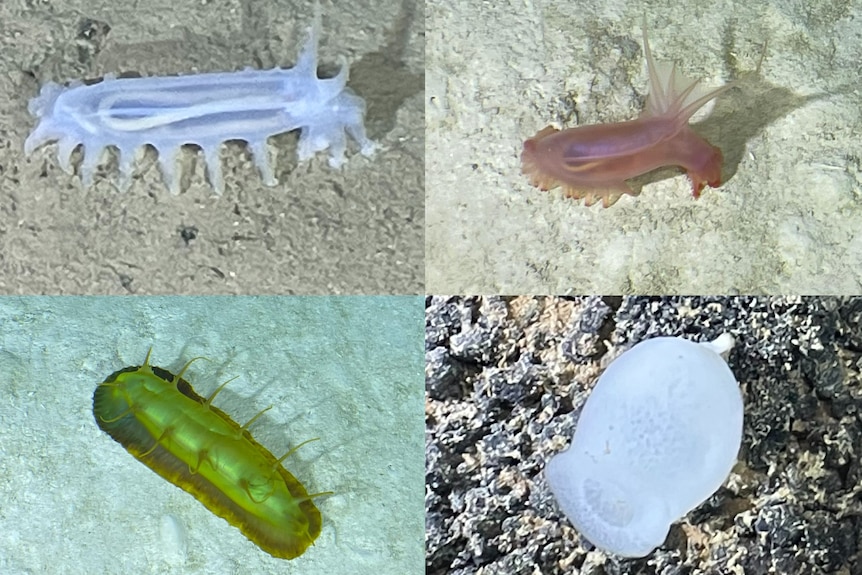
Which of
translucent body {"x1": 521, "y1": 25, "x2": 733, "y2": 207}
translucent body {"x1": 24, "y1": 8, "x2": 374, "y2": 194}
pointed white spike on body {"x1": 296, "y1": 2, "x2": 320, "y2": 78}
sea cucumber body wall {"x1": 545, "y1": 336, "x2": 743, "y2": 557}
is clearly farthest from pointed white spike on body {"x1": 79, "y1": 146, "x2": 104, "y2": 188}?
sea cucumber body wall {"x1": 545, "y1": 336, "x2": 743, "y2": 557}

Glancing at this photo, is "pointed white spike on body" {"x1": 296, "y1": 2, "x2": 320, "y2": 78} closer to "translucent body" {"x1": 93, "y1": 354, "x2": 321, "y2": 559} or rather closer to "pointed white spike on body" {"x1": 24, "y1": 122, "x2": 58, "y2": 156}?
"pointed white spike on body" {"x1": 24, "y1": 122, "x2": 58, "y2": 156}

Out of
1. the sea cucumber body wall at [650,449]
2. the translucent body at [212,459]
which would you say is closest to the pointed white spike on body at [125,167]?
the translucent body at [212,459]

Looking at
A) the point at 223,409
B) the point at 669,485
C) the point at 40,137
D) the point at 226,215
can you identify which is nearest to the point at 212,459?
the point at 223,409

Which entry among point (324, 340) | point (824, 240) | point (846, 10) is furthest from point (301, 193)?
point (846, 10)

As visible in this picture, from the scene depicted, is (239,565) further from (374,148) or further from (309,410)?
(374,148)

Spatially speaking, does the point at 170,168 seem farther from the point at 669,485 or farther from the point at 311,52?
the point at 669,485

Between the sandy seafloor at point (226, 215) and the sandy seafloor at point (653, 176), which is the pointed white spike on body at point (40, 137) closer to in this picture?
the sandy seafloor at point (226, 215)
